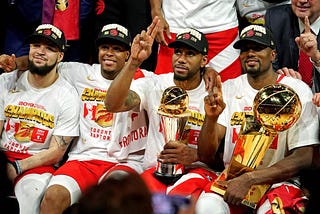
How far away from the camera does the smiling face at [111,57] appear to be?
4.64m

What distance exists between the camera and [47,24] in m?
4.90

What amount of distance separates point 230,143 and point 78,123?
1145mm

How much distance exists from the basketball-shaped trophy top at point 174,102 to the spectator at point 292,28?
38.1 inches

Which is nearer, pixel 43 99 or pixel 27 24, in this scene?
pixel 43 99

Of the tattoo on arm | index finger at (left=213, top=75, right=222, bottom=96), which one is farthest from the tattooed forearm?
index finger at (left=213, top=75, right=222, bottom=96)

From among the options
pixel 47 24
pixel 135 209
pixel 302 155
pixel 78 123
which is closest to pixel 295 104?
pixel 302 155

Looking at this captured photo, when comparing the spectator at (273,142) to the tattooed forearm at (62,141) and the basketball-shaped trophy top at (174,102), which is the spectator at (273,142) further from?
the tattooed forearm at (62,141)

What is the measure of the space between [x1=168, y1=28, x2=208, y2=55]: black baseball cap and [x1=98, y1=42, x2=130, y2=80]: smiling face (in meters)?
0.37

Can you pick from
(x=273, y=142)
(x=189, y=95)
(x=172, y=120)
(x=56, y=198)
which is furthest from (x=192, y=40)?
(x=56, y=198)

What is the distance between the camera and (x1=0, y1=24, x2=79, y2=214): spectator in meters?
4.62

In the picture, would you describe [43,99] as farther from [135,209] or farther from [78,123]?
[135,209]

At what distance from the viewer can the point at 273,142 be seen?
4121mm

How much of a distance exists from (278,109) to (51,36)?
181 centimetres

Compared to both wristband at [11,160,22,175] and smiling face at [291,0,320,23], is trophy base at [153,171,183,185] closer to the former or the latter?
wristband at [11,160,22,175]
